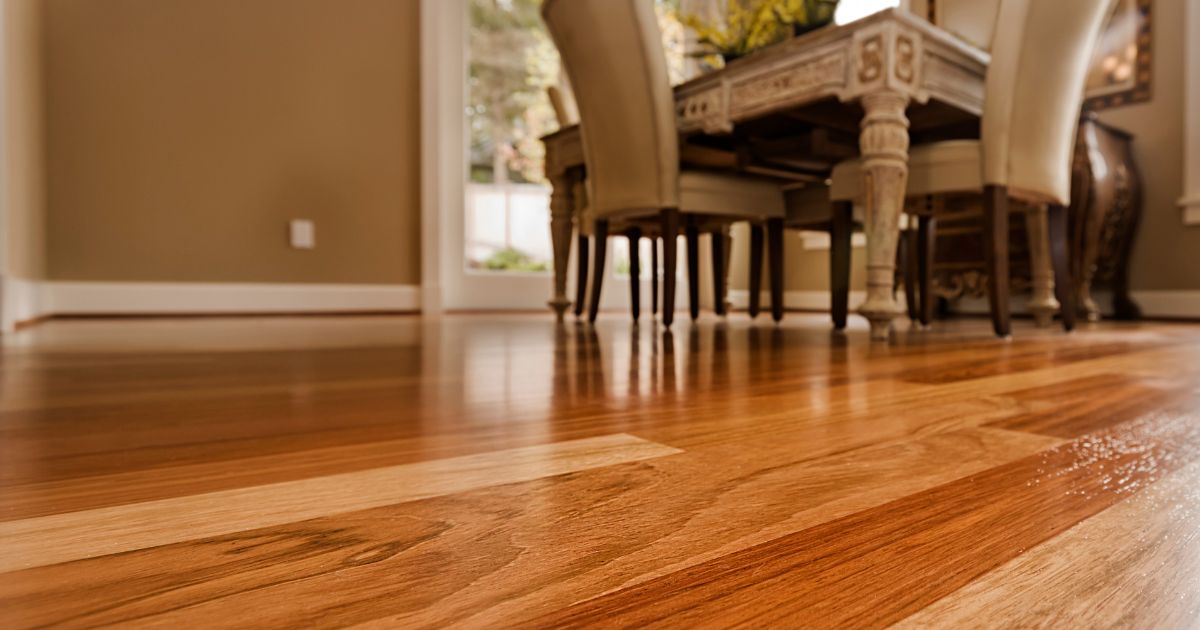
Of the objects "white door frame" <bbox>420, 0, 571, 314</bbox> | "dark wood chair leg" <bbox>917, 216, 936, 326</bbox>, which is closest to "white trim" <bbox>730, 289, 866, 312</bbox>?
"white door frame" <bbox>420, 0, 571, 314</bbox>

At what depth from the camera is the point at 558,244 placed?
8.61 ft

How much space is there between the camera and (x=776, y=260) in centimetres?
258

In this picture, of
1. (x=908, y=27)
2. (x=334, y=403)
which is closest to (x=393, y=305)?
(x=908, y=27)

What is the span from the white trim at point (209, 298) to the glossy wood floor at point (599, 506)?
2338mm

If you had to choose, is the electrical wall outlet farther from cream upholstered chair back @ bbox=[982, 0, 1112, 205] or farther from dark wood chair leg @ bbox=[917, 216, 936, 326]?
cream upholstered chair back @ bbox=[982, 0, 1112, 205]

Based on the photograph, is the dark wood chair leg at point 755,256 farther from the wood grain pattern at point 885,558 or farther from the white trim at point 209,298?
the wood grain pattern at point 885,558

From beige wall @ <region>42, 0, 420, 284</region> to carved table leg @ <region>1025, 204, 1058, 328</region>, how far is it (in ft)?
8.59

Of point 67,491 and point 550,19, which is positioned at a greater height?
point 550,19

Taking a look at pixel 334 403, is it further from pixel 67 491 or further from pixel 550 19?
pixel 550 19

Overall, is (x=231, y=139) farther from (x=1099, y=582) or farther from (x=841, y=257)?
(x=1099, y=582)

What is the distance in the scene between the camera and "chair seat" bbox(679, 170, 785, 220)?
79.0 inches

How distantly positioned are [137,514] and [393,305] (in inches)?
124

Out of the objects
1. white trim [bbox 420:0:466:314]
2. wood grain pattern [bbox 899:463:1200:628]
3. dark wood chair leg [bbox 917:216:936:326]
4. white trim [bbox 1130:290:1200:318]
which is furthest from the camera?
white trim [bbox 420:0:466:314]

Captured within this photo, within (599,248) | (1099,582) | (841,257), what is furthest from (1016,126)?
(1099,582)
